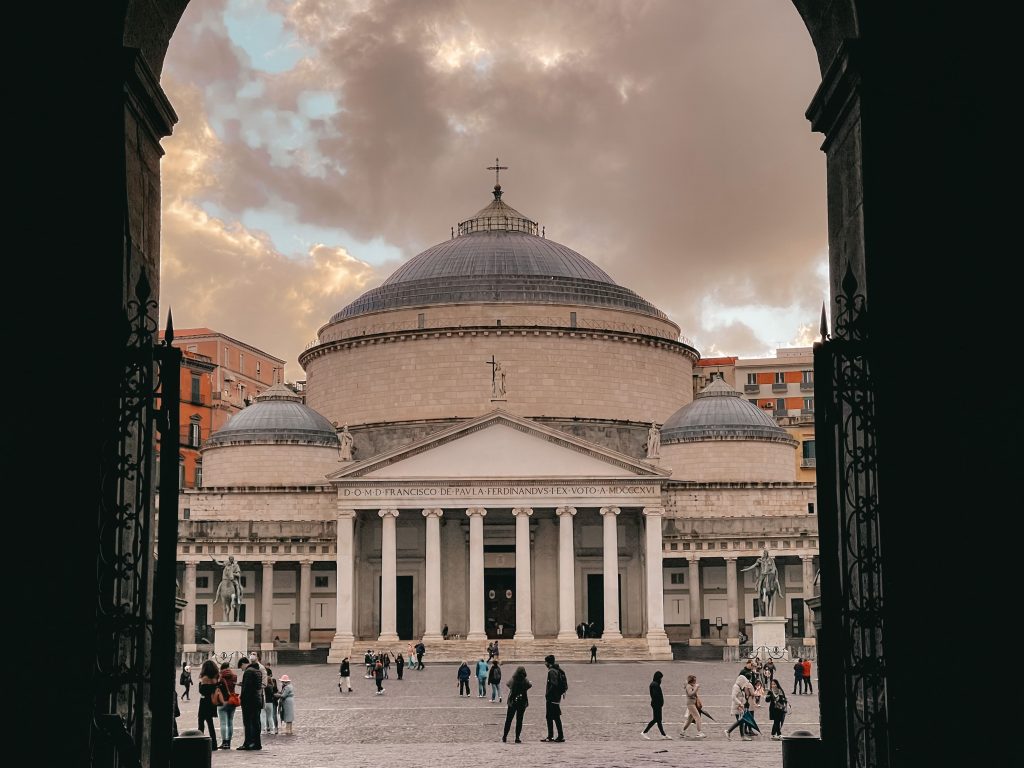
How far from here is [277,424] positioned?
283ft

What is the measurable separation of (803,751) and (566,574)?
62.0 m

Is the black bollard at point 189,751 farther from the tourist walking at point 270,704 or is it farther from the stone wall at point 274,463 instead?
the stone wall at point 274,463

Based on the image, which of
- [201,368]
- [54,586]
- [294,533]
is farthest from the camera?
[201,368]

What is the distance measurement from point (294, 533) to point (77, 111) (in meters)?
68.9

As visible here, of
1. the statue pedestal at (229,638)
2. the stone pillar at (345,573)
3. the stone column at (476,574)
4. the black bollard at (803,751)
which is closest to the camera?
the black bollard at (803,751)

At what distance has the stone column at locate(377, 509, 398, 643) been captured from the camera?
72.3 metres

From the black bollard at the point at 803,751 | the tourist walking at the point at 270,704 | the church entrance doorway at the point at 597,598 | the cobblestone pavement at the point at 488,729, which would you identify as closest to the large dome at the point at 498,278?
the church entrance doorway at the point at 597,598

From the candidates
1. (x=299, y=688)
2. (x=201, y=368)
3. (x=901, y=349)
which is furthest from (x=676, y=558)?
(x=901, y=349)

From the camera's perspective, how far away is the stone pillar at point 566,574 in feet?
237

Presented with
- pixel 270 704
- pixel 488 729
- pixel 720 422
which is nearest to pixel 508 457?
pixel 720 422

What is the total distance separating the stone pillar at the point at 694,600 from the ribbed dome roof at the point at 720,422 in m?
9.27

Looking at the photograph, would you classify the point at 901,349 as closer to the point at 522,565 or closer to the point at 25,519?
the point at 25,519

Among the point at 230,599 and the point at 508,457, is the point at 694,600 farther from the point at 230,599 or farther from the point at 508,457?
the point at 230,599

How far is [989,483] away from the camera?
10.7m
